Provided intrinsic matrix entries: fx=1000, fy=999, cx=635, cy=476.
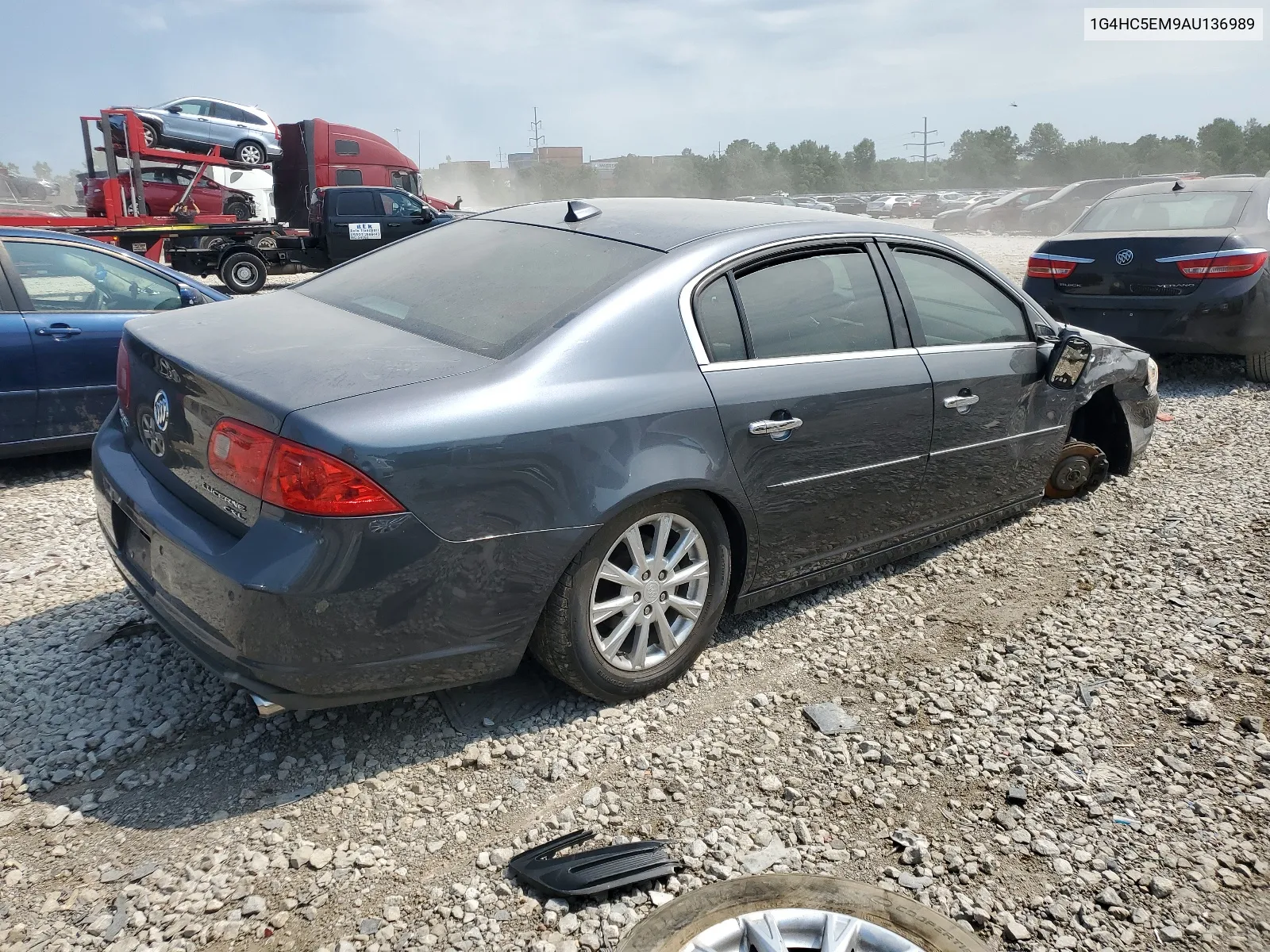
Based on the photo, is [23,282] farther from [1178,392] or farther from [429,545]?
[1178,392]

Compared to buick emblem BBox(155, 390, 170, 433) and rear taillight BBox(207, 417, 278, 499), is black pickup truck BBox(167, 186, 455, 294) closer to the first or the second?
buick emblem BBox(155, 390, 170, 433)

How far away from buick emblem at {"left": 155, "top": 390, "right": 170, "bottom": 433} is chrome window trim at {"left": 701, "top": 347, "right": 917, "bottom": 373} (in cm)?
168

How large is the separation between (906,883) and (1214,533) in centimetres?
340

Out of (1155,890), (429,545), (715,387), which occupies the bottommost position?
(1155,890)

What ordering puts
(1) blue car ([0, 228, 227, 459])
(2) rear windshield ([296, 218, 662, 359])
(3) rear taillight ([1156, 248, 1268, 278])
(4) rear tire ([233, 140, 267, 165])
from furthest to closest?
(4) rear tire ([233, 140, 267, 165]), (3) rear taillight ([1156, 248, 1268, 278]), (1) blue car ([0, 228, 227, 459]), (2) rear windshield ([296, 218, 662, 359])

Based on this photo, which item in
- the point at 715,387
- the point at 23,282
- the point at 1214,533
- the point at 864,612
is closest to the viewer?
the point at 715,387

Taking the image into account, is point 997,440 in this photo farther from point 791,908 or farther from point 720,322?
point 791,908

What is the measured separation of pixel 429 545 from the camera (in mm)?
2684

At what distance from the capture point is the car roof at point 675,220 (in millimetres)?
3596

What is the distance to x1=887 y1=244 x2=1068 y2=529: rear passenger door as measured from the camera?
4129mm

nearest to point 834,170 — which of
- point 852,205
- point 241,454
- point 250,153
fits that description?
point 852,205

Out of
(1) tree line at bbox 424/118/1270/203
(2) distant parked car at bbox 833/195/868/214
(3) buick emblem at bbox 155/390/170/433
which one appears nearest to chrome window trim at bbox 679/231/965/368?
(3) buick emblem at bbox 155/390/170/433

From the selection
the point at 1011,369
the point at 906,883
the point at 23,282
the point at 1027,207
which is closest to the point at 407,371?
the point at 906,883

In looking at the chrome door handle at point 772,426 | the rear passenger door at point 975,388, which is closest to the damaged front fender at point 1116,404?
the rear passenger door at point 975,388
